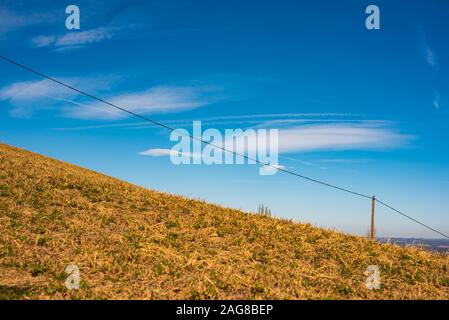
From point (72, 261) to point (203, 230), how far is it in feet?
18.1

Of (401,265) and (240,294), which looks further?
(401,265)

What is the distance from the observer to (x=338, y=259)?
14.3 meters

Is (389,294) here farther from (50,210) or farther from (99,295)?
(50,210)

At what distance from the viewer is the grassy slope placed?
10.5 metres

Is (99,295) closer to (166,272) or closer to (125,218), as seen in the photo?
(166,272)

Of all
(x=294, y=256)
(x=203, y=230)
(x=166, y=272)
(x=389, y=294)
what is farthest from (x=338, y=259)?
(x=166, y=272)

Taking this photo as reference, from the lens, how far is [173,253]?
43.2ft

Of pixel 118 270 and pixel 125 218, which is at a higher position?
pixel 125 218

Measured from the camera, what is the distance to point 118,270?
1136 centimetres

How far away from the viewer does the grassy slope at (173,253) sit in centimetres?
1053
